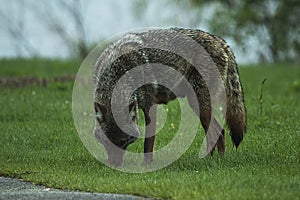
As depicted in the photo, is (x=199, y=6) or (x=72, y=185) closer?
(x=72, y=185)

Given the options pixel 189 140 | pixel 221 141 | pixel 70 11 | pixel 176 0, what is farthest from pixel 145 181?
pixel 176 0

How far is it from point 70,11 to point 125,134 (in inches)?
895

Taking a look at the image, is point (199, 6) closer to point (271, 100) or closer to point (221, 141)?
point (271, 100)

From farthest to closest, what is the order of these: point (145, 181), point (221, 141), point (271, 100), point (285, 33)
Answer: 1. point (285, 33)
2. point (271, 100)
3. point (221, 141)
4. point (145, 181)

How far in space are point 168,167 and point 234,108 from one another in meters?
1.21

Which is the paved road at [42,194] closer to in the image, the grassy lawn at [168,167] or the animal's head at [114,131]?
the grassy lawn at [168,167]

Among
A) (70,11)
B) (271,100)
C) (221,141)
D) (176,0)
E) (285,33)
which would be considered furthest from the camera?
(285,33)

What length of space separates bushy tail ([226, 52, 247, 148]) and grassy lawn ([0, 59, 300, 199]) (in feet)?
1.04

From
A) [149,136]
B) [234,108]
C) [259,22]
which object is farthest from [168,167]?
[259,22]

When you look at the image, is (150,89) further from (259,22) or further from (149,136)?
(259,22)

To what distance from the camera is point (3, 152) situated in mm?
10789

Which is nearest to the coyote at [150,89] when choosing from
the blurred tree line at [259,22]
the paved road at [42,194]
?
the paved road at [42,194]

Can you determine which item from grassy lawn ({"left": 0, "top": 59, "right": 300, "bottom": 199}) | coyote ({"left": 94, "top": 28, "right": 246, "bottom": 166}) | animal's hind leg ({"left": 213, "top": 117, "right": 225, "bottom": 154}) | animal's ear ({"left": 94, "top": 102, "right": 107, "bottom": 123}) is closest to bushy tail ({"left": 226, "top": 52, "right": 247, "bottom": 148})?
coyote ({"left": 94, "top": 28, "right": 246, "bottom": 166})

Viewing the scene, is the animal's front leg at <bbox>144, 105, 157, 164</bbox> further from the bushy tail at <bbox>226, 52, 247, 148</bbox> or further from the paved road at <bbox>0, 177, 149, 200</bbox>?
the paved road at <bbox>0, 177, 149, 200</bbox>
